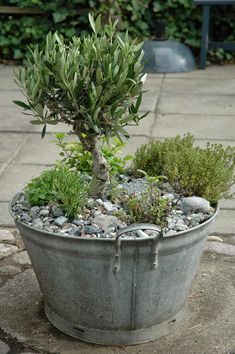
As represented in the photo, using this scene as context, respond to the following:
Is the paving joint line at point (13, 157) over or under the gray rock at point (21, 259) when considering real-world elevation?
under

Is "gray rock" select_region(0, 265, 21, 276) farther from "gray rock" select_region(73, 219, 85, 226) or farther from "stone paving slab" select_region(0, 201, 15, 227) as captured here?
"gray rock" select_region(73, 219, 85, 226)

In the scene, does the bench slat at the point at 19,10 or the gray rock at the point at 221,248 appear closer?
the gray rock at the point at 221,248

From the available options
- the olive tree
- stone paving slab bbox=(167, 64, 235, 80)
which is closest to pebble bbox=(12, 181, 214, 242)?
the olive tree

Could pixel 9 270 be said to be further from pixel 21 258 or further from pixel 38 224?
pixel 38 224

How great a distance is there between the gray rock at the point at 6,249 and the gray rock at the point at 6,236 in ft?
0.18

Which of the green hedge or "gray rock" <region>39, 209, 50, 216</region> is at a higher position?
"gray rock" <region>39, 209, 50, 216</region>

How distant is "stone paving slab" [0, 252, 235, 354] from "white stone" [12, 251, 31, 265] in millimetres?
105

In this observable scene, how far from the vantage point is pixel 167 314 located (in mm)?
2703

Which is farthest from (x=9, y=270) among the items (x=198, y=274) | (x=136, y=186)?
(x=198, y=274)

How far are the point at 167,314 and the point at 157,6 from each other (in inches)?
243

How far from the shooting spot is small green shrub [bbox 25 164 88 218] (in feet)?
8.71

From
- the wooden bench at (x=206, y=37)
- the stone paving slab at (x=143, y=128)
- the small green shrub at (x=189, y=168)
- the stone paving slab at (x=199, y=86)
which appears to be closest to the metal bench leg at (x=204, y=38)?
the wooden bench at (x=206, y=37)

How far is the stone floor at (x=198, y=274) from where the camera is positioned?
2.69 metres

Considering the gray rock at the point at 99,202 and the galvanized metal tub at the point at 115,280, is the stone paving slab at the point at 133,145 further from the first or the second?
the galvanized metal tub at the point at 115,280
